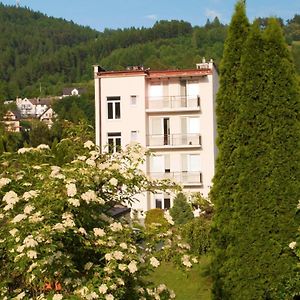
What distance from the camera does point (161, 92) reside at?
33719 mm

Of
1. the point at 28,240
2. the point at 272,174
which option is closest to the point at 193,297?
the point at 272,174

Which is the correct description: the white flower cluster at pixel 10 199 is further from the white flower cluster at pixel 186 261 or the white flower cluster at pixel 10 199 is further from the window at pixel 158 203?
the window at pixel 158 203

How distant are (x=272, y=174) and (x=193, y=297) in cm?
421

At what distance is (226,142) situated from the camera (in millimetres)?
10234

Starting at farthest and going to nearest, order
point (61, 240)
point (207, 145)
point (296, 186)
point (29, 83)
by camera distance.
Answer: point (29, 83) < point (207, 145) < point (296, 186) < point (61, 240)

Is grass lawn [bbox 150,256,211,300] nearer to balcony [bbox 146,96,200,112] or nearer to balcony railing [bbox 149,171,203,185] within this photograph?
balcony railing [bbox 149,171,203,185]

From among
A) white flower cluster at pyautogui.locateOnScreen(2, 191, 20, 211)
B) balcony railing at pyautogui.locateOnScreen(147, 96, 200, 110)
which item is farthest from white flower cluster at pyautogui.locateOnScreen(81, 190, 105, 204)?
balcony railing at pyautogui.locateOnScreen(147, 96, 200, 110)

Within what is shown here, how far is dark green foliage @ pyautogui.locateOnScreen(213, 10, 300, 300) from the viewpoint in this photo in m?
9.77

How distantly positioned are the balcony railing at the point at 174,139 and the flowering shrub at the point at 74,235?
1044 inches

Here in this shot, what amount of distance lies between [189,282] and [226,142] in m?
4.79

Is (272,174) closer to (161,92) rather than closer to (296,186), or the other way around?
(296,186)

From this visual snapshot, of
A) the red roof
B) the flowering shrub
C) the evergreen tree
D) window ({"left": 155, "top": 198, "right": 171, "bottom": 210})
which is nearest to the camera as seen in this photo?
the flowering shrub

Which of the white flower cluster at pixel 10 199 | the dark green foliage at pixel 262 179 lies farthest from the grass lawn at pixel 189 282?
the white flower cluster at pixel 10 199

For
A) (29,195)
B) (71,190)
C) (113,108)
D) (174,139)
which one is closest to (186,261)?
(71,190)
